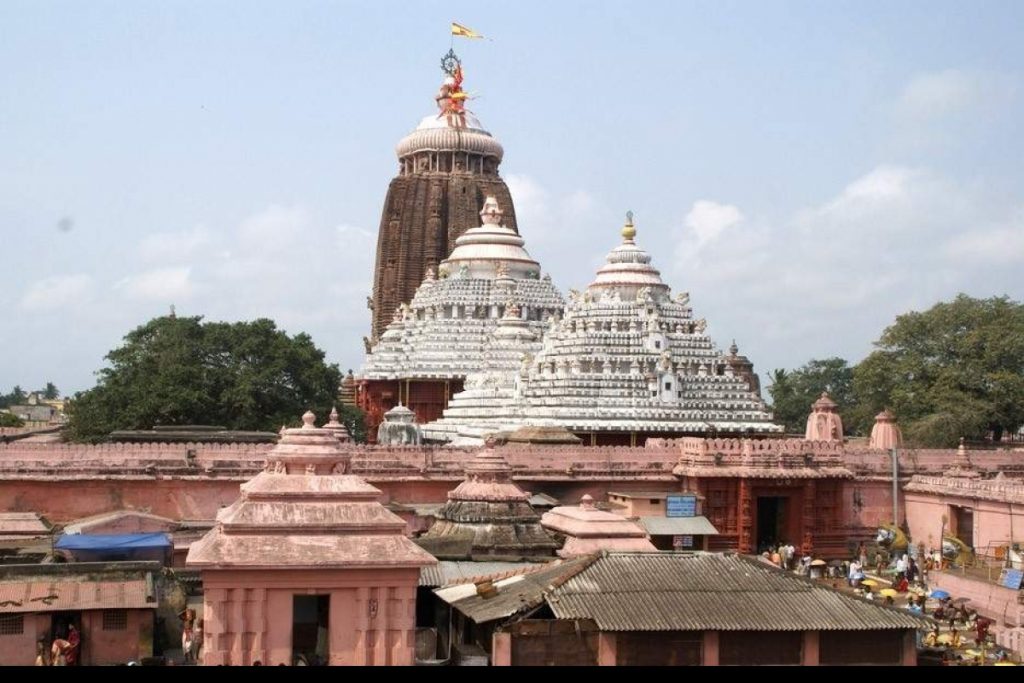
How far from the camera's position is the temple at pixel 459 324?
59750 millimetres

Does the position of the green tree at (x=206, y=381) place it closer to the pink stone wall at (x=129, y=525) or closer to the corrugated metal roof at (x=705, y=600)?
the pink stone wall at (x=129, y=525)

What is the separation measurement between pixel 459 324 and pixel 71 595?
41.0m

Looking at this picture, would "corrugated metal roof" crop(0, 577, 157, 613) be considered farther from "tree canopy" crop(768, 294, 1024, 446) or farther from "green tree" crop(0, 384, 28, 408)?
"green tree" crop(0, 384, 28, 408)

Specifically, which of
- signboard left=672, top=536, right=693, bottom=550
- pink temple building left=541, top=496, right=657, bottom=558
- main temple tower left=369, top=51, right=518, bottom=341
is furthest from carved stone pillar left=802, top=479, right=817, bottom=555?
main temple tower left=369, top=51, right=518, bottom=341

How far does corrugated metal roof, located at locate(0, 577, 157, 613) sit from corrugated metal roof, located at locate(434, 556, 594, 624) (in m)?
4.60

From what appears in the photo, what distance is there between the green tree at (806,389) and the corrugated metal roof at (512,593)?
6953 centimetres

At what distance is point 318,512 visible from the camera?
1862 cm

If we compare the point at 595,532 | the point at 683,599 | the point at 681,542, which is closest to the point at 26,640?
the point at 683,599

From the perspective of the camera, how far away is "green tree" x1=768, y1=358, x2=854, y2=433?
9225 cm

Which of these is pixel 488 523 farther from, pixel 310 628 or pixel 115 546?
pixel 310 628

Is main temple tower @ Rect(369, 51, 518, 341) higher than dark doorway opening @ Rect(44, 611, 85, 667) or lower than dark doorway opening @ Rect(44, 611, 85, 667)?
higher

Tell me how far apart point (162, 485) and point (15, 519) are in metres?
4.12

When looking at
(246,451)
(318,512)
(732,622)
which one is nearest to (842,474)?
(246,451)

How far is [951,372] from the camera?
2354 inches
